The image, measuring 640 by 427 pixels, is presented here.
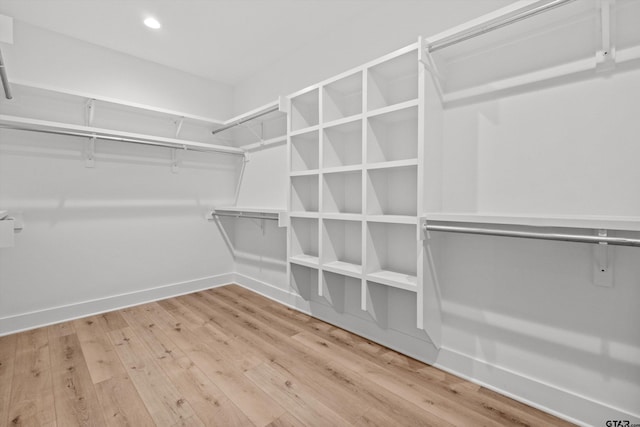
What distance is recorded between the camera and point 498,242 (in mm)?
1633

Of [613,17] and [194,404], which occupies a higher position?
[613,17]

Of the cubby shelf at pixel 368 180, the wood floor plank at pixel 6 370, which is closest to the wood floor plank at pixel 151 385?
the wood floor plank at pixel 6 370

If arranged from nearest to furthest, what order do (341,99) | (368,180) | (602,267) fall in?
(602,267) → (368,180) → (341,99)

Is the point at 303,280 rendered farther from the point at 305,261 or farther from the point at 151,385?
the point at 151,385

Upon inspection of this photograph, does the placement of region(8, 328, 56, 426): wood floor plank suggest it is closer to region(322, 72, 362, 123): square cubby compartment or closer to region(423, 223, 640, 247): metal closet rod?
region(423, 223, 640, 247): metal closet rod

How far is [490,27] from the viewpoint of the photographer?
4.56 feet

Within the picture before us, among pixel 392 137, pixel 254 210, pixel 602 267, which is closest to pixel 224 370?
pixel 254 210

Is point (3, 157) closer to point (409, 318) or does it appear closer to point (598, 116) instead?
point (409, 318)

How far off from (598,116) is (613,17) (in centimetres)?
43

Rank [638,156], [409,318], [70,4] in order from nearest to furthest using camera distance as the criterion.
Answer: [638,156], [409,318], [70,4]

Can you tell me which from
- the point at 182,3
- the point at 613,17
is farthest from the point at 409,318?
the point at 182,3

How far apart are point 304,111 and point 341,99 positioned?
1.35 feet

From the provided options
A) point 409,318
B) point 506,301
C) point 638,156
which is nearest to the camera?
point 638,156

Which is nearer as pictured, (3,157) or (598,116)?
(598,116)
